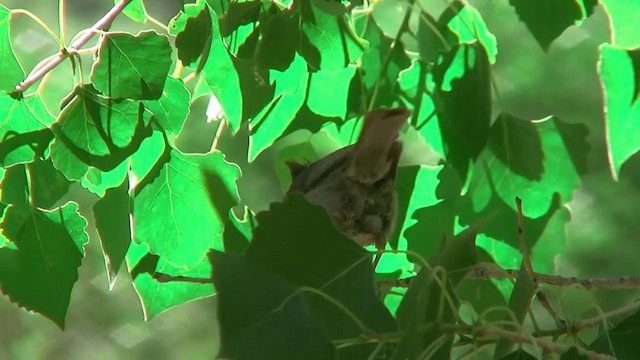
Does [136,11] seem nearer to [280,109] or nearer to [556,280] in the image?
[280,109]

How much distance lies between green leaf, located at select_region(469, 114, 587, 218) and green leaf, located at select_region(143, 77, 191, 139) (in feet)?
0.90

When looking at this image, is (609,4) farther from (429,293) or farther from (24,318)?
(24,318)

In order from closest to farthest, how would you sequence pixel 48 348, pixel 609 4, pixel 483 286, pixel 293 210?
pixel 293 210, pixel 609 4, pixel 483 286, pixel 48 348

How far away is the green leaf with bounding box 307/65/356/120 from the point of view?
0.91m

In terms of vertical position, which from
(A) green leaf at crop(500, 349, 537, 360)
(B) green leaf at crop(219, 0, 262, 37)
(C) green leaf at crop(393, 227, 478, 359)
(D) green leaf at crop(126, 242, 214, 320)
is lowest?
(D) green leaf at crop(126, 242, 214, 320)

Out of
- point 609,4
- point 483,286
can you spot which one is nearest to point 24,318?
point 483,286

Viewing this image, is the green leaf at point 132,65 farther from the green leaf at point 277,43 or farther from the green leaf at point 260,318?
the green leaf at point 260,318

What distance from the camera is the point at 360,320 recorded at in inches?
24.0

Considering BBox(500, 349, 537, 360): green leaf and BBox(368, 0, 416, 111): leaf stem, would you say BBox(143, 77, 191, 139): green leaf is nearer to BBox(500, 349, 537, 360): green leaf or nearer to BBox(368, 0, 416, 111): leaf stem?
BBox(368, 0, 416, 111): leaf stem

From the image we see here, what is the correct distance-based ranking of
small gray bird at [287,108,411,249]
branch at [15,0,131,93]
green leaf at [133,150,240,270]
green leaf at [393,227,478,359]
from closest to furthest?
1. green leaf at [393,227,478,359]
2. branch at [15,0,131,93]
3. green leaf at [133,150,240,270]
4. small gray bird at [287,108,411,249]

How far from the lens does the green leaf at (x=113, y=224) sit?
813 mm

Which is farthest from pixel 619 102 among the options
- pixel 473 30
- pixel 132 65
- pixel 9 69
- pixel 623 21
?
pixel 9 69

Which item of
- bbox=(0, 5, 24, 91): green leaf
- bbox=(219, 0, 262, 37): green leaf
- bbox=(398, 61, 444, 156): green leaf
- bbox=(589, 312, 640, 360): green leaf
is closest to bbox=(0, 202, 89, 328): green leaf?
bbox=(0, 5, 24, 91): green leaf

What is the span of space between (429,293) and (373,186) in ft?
1.26
